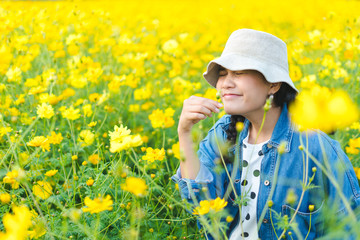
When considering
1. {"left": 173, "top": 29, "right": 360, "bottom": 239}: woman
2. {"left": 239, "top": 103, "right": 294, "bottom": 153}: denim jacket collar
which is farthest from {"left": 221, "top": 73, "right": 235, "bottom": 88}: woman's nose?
{"left": 239, "top": 103, "right": 294, "bottom": 153}: denim jacket collar

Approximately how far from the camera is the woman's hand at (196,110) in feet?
4.38

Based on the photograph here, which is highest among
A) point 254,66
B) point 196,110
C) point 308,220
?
point 254,66

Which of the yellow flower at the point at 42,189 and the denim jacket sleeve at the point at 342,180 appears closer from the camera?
the denim jacket sleeve at the point at 342,180

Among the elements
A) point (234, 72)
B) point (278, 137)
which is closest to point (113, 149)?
point (234, 72)

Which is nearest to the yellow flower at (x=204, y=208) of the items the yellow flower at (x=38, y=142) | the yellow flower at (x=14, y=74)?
the yellow flower at (x=38, y=142)

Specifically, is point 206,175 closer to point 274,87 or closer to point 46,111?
point 274,87

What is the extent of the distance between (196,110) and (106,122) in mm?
1087

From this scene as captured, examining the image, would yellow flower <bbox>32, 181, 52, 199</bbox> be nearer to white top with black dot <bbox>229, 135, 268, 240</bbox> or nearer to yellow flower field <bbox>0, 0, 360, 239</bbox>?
yellow flower field <bbox>0, 0, 360, 239</bbox>

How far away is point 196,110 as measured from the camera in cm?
134

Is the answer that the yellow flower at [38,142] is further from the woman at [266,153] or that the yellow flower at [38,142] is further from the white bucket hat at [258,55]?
the white bucket hat at [258,55]

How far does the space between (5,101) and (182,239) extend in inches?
51.9

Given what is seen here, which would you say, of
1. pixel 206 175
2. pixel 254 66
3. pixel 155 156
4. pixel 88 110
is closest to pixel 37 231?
pixel 155 156

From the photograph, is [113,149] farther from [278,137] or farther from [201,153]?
[278,137]

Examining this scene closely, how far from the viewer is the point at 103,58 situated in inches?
127
